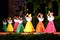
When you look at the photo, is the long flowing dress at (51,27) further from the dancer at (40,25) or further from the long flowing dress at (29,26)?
the long flowing dress at (29,26)

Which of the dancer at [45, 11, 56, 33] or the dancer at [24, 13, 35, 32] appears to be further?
the dancer at [24, 13, 35, 32]

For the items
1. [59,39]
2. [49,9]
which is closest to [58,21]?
[49,9]

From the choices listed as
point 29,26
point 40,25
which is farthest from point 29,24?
point 40,25

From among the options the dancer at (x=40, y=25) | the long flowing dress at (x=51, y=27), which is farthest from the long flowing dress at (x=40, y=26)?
the long flowing dress at (x=51, y=27)

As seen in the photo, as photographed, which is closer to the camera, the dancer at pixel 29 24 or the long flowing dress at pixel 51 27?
the long flowing dress at pixel 51 27

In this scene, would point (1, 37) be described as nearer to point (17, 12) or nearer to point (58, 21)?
point (58, 21)

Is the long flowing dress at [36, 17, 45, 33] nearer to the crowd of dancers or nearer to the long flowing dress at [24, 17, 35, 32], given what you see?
the crowd of dancers

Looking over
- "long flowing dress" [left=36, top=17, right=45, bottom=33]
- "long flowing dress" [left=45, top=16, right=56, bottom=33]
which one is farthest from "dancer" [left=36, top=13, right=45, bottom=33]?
"long flowing dress" [left=45, top=16, right=56, bottom=33]

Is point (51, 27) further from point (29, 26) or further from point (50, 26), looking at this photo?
point (29, 26)

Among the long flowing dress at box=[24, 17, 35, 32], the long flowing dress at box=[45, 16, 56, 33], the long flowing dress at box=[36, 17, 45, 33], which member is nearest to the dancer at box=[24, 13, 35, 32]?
the long flowing dress at box=[24, 17, 35, 32]

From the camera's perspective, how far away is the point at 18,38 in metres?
10.9

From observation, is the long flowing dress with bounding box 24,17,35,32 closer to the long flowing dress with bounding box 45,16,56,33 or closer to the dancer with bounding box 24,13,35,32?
the dancer with bounding box 24,13,35,32

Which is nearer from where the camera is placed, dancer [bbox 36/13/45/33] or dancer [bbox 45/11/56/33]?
dancer [bbox 45/11/56/33]

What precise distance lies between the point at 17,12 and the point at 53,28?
2779 millimetres
